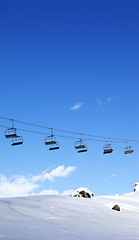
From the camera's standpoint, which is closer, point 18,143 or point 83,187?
point 18,143

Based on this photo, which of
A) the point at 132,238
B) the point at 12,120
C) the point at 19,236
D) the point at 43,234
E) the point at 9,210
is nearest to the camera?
the point at 19,236

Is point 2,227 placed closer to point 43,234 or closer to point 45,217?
point 43,234

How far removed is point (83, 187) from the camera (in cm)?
3052

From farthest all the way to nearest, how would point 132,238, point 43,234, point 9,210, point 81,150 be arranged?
point 81,150
point 9,210
point 132,238
point 43,234

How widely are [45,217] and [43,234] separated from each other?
→ 4.63m

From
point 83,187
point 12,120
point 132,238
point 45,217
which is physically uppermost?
point 12,120

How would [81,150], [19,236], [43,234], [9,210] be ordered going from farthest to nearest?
[81,150], [9,210], [43,234], [19,236]

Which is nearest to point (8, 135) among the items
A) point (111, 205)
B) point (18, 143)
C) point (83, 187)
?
point (18, 143)

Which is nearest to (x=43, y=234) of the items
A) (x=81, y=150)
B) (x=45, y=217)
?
(x=45, y=217)

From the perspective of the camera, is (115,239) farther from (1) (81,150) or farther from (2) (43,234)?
(1) (81,150)

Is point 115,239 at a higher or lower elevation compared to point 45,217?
lower

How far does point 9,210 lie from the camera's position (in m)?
12.5

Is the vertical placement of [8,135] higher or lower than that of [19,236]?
higher

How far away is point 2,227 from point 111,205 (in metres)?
15.9
